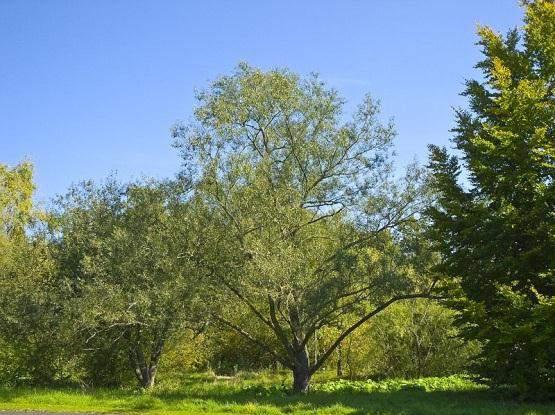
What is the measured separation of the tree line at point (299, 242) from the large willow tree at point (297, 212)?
0.25ft

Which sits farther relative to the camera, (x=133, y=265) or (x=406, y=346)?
(x=406, y=346)

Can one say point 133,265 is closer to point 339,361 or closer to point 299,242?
point 299,242

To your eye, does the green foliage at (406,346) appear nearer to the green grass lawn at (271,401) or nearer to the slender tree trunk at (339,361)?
the slender tree trunk at (339,361)

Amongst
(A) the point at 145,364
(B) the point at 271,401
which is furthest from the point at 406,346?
(B) the point at 271,401

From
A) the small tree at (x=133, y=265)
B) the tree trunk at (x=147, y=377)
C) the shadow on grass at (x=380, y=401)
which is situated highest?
the small tree at (x=133, y=265)

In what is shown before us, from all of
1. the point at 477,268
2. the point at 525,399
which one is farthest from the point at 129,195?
the point at 525,399

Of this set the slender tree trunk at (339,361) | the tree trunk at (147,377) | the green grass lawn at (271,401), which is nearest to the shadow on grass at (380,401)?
the green grass lawn at (271,401)

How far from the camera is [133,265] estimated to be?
22.2 metres

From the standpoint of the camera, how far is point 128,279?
72.8ft

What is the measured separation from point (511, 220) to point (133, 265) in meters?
14.6

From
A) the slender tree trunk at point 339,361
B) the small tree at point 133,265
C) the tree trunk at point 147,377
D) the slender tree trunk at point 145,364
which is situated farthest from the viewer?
the slender tree trunk at point 339,361

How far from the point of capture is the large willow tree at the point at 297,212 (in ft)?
74.6

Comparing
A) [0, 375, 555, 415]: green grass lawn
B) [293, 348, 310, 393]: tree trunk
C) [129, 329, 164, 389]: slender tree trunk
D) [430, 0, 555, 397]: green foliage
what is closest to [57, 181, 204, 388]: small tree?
[129, 329, 164, 389]: slender tree trunk

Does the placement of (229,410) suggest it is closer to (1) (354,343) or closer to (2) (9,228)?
(1) (354,343)
